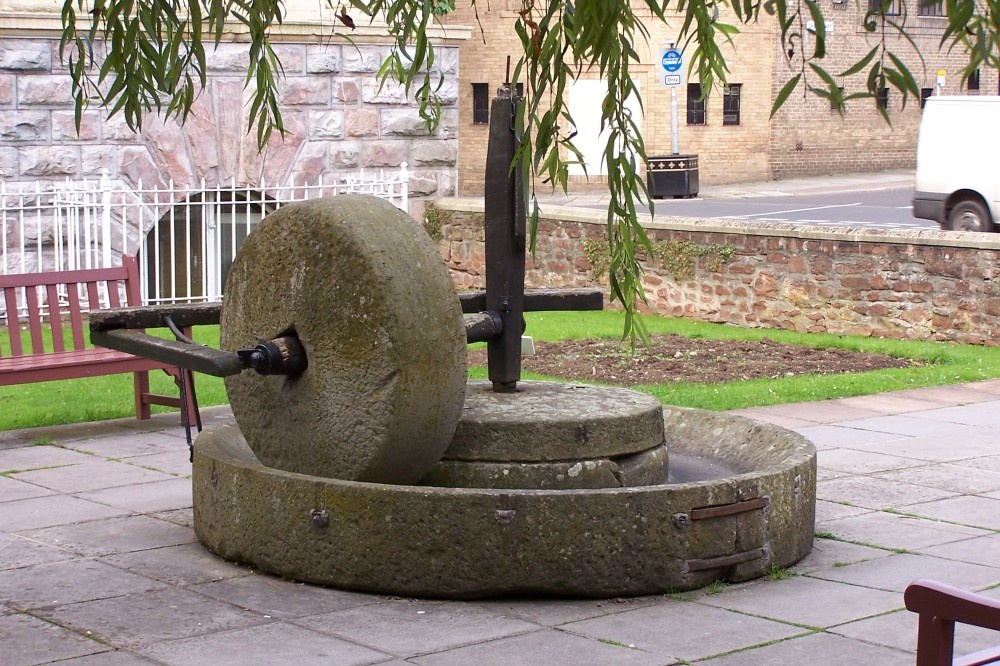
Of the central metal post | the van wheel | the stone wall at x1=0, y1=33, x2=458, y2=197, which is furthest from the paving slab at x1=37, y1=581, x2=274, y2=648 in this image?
the van wheel

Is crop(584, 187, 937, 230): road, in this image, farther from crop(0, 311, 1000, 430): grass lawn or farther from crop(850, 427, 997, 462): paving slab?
crop(850, 427, 997, 462): paving slab

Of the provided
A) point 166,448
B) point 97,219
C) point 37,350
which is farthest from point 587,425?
point 97,219

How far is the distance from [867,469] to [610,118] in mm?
3649

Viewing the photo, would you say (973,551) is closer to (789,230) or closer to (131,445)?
(131,445)

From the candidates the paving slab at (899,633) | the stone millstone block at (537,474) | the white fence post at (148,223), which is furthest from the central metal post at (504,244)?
the white fence post at (148,223)

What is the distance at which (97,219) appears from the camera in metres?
13.5

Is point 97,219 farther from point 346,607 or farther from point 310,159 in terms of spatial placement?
point 346,607

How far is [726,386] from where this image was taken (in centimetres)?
1021

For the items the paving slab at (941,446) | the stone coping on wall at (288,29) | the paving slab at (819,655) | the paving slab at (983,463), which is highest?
the stone coping on wall at (288,29)

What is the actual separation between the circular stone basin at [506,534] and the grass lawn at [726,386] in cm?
396

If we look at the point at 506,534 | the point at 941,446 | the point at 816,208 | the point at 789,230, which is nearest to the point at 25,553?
the point at 506,534

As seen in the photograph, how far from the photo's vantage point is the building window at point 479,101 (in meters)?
33.0

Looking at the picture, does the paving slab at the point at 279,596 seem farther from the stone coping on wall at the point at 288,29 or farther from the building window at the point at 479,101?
the building window at the point at 479,101

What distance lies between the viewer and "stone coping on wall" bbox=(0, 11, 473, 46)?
13.0m
